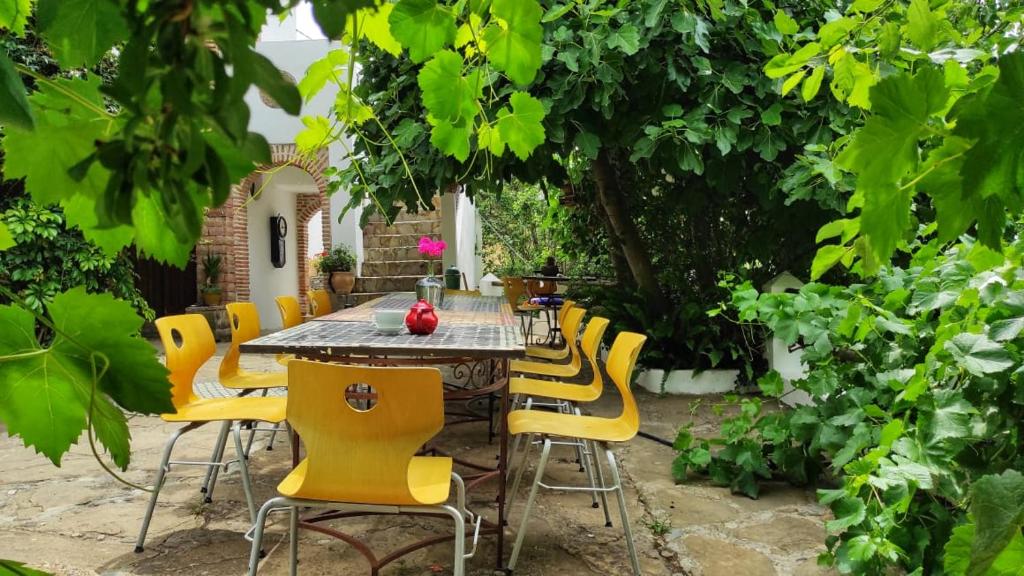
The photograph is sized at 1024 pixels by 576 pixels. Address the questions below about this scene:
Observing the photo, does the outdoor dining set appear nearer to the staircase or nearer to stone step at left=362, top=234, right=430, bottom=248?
the staircase

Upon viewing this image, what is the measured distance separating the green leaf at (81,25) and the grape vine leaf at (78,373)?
6.6 inches

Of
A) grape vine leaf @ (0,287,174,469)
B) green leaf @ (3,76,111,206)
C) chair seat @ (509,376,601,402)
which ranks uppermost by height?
green leaf @ (3,76,111,206)

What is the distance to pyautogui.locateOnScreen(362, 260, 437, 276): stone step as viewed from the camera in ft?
25.4

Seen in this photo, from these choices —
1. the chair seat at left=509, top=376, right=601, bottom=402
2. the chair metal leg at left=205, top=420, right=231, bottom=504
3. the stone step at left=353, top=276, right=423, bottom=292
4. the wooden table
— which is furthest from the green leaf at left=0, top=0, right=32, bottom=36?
the stone step at left=353, top=276, right=423, bottom=292

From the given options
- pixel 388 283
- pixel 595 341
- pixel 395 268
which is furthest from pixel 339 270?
pixel 595 341

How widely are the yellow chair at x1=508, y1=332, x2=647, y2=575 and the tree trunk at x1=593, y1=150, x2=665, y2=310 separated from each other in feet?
10.0

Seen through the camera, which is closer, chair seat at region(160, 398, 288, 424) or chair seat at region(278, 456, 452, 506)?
chair seat at region(278, 456, 452, 506)

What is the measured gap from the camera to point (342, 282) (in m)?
10.1

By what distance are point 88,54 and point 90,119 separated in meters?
0.06

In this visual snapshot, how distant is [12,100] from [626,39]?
135 inches

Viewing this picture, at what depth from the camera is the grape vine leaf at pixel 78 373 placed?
46 cm

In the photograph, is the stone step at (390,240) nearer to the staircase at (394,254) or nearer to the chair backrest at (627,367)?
the staircase at (394,254)

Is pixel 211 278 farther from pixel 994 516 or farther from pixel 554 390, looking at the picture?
pixel 994 516

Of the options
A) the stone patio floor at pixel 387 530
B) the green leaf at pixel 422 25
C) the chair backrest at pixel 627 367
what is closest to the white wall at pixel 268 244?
the stone patio floor at pixel 387 530
